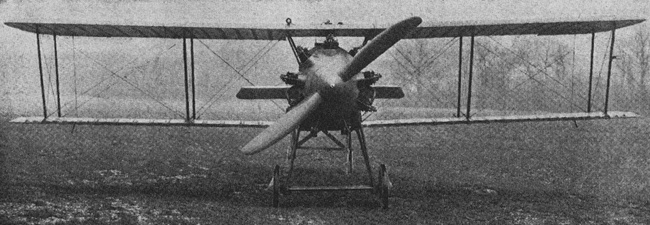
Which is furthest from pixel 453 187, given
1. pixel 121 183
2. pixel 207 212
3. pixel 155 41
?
pixel 155 41

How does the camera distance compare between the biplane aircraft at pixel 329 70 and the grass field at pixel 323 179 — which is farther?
the grass field at pixel 323 179

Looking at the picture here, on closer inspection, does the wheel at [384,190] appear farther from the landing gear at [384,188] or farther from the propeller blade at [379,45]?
the propeller blade at [379,45]

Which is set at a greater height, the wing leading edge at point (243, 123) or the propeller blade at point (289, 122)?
the propeller blade at point (289, 122)

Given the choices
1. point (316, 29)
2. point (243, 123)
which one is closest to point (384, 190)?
point (316, 29)

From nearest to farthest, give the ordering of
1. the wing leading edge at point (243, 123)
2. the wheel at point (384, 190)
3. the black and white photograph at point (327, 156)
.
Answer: the black and white photograph at point (327, 156)
the wheel at point (384, 190)
the wing leading edge at point (243, 123)

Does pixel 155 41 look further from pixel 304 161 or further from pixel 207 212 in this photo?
pixel 207 212

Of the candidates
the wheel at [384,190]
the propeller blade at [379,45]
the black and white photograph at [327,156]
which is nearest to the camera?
the propeller blade at [379,45]

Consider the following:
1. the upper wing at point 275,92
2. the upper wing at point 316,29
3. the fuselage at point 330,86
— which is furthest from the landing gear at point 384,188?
the upper wing at point 316,29
